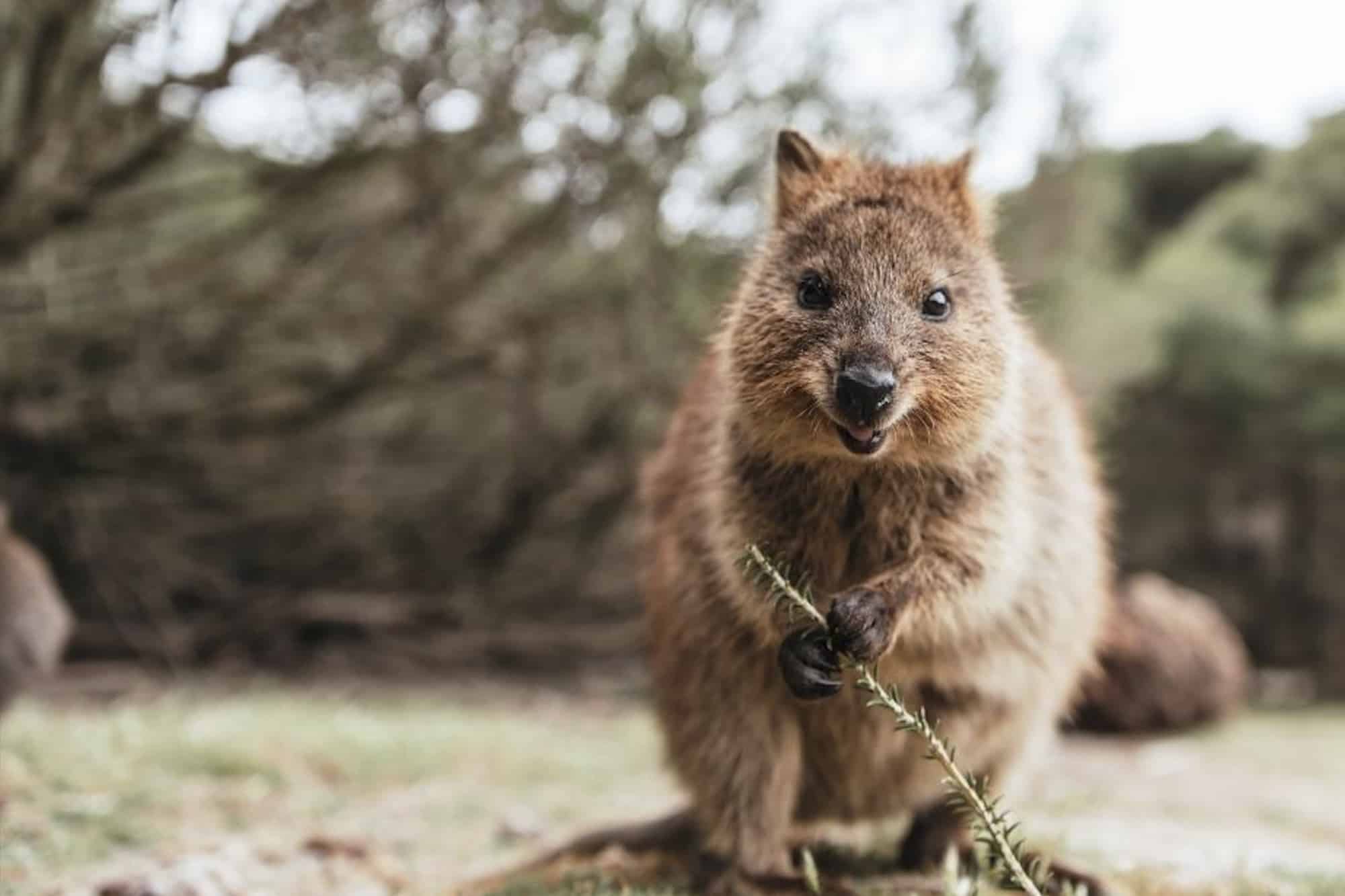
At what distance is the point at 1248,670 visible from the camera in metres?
9.91

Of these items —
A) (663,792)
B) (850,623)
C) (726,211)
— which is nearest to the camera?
(850,623)

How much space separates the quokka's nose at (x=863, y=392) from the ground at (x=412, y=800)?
1.36 meters

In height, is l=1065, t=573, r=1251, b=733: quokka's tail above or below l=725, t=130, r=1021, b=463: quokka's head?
below

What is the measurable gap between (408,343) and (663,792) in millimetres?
3131

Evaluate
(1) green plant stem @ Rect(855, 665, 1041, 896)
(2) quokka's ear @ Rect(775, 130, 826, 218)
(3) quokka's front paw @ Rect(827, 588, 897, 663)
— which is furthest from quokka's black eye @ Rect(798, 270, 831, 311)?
(1) green plant stem @ Rect(855, 665, 1041, 896)

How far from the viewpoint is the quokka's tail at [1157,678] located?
7863 mm

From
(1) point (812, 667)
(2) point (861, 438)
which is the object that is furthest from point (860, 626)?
(2) point (861, 438)

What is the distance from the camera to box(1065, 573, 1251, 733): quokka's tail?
786 centimetres

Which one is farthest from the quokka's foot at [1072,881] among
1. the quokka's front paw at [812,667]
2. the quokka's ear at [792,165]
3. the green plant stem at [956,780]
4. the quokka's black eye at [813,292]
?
the quokka's ear at [792,165]

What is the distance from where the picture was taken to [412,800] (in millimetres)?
4938

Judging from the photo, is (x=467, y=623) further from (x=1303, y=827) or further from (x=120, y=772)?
(x=1303, y=827)

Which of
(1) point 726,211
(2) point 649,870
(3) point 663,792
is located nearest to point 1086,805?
(3) point 663,792

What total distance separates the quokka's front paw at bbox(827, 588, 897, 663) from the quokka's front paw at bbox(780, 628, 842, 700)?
55 millimetres

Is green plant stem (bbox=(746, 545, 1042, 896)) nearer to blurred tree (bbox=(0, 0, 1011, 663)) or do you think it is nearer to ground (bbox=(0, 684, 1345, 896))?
ground (bbox=(0, 684, 1345, 896))
